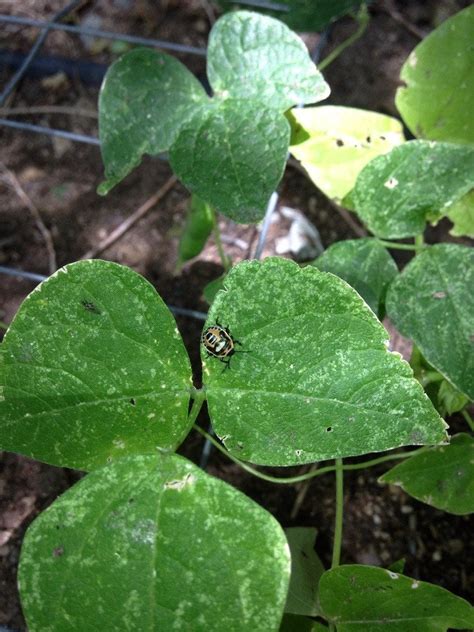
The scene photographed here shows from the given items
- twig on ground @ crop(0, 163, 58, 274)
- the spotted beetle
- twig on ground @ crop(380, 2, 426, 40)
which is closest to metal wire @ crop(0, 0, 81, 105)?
twig on ground @ crop(0, 163, 58, 274)

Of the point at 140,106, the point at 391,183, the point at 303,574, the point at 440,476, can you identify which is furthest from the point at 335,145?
the point at 303,574

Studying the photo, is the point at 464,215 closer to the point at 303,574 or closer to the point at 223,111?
the point at 223,111

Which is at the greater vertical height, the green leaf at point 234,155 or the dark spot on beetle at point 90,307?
the green leaf at point 234,155

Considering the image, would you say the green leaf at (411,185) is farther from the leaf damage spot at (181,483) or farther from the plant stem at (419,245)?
the leaf damage spot at (181,483)

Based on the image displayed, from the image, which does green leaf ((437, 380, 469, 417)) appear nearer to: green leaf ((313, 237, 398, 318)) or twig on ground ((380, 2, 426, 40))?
green leaf ((313, 237, 398, 318))

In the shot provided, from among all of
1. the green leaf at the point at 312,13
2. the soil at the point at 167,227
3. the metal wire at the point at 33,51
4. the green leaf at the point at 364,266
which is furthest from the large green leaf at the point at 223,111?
the metal wire at the point at 33,51

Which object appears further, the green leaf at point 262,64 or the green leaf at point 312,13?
the green leaf at point 312,13
